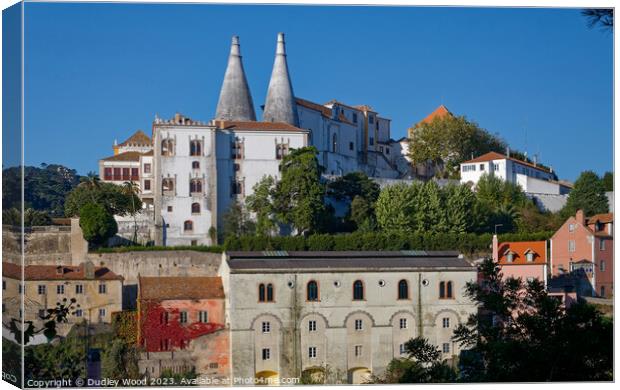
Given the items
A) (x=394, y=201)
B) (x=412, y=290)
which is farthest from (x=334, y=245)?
(x=412, y=290)

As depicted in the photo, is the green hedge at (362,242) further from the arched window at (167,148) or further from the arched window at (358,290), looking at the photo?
the arched window at (358,290)

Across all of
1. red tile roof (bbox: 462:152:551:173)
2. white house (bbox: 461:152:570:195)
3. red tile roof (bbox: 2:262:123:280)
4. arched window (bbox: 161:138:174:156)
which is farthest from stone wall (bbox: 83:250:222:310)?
white house (bbox: 461:152:570:195)

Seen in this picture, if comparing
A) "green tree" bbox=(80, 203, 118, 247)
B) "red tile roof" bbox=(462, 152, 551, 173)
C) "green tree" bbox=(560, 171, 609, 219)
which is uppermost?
"red tile roof" bbox=(462, 152, 551, 173)

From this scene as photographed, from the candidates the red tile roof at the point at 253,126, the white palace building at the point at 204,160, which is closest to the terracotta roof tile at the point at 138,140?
the white palace building at the point at 204,160

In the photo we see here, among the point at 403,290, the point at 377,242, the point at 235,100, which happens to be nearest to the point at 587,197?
the point at 377,242

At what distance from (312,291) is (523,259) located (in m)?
5.33

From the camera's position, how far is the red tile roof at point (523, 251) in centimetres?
2697

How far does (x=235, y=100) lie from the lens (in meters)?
33.0

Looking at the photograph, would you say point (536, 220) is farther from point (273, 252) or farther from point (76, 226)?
point (76, 226)

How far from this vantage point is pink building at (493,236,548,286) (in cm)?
2636

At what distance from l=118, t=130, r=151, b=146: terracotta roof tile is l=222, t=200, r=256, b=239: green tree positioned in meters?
2.72

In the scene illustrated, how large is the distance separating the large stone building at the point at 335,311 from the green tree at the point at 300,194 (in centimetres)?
452

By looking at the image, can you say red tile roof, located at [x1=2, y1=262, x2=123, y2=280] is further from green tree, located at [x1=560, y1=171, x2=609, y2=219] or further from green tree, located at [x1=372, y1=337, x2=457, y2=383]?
green tree, located at [x1=560, y1=171, x2=609, y2=219]

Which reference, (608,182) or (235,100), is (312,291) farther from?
(235,100)
